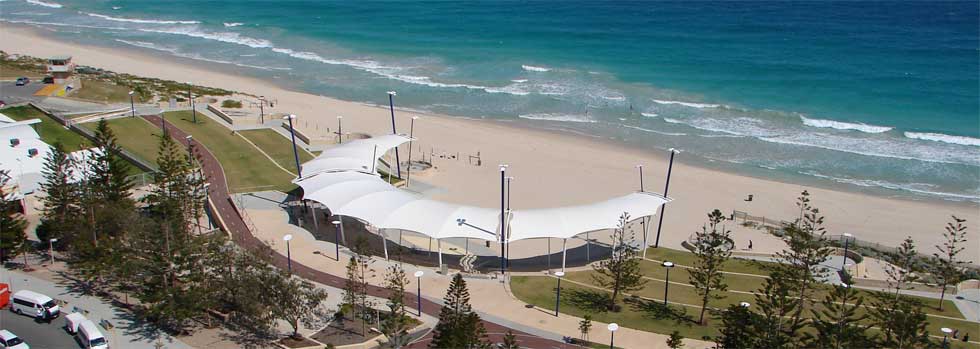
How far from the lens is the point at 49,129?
5659 cm

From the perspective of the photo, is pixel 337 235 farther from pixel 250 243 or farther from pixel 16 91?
pixel 16 91

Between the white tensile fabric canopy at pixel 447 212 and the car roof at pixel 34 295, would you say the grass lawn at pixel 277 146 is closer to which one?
the white tensile fabric canopy at pixel 447 212

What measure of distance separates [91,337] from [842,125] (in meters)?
67.2

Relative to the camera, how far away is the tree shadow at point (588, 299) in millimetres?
36156

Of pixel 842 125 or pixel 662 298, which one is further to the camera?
pixel 842 125

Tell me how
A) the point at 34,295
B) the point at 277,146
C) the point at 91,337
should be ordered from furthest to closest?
the point at 277,146, the point at 34,295, the point at 91,337

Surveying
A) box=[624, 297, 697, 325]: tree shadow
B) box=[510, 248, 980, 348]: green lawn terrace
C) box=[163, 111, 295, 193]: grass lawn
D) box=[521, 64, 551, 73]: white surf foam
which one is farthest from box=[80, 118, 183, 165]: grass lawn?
box=[521, 64, 551, 73]: white surf foam

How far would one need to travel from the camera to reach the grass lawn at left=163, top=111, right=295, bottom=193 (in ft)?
168

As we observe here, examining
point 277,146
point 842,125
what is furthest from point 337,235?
point 842,125

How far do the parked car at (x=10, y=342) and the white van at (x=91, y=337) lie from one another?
184cm

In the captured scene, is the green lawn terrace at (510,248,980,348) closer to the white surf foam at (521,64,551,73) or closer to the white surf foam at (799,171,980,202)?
the white surf foam at (799,171,980,202)

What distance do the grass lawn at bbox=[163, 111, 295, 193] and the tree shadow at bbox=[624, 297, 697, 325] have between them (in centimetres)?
2437

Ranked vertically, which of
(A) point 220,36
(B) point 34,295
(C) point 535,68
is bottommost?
(B) point 34,295

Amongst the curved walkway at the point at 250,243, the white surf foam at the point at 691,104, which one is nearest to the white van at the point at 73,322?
the curved walkway at the point at 250,243
